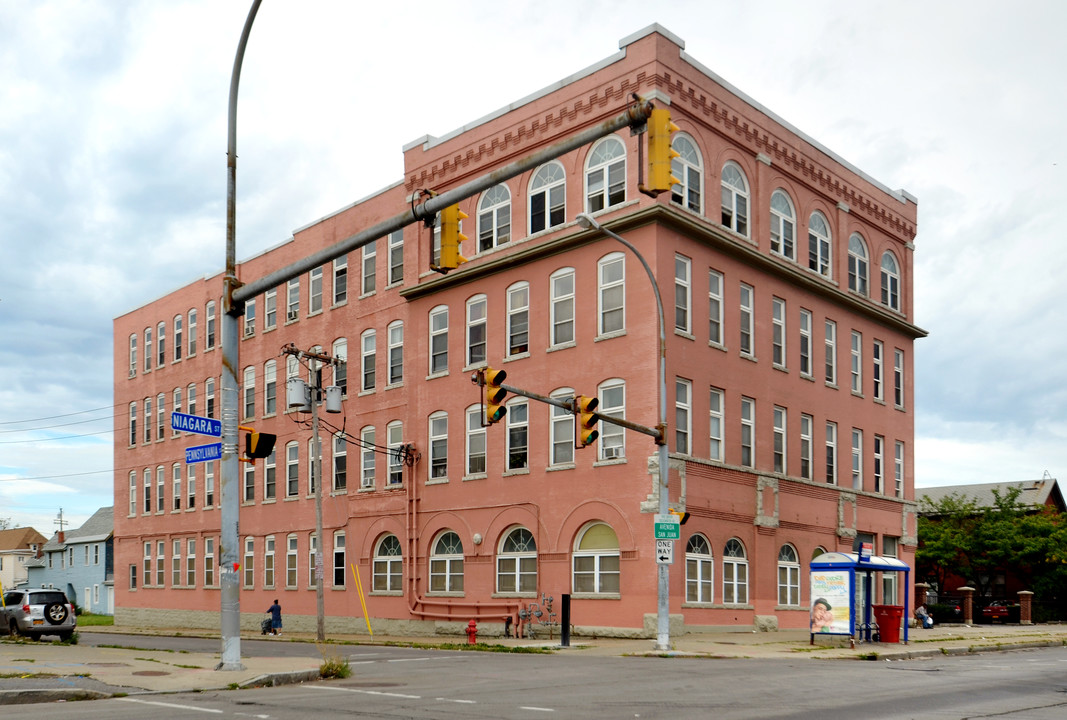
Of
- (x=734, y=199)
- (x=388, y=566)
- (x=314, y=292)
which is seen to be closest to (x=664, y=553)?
(x=734, y=199)

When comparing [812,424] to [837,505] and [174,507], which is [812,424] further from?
[174,507]

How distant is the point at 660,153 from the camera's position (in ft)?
42.6

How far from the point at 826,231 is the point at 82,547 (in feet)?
229

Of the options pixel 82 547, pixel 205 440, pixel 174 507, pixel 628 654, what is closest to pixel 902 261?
pixel 628 654

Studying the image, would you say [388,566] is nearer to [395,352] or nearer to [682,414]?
[395,352]

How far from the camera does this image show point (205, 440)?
56.7 m

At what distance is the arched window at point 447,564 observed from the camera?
40312 mm

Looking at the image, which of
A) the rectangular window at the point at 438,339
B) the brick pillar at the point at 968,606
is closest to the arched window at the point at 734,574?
the rectangular window at the point at 438,339

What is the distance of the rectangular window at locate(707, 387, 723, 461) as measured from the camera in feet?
119

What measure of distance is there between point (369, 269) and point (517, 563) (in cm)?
1528

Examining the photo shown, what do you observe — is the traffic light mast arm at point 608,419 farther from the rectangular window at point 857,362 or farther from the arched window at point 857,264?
the arched window at point 857,264

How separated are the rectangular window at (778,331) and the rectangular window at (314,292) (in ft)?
66.5

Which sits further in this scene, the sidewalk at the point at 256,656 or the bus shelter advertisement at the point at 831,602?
the bus shelter advertisement at the point at 831,602

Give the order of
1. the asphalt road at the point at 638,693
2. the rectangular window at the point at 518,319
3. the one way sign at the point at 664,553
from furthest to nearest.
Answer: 1. the rectangular window at the point at 518,319
2. the one way sign at the point at 664,553
3. the asphalt road at the point at 638,693
